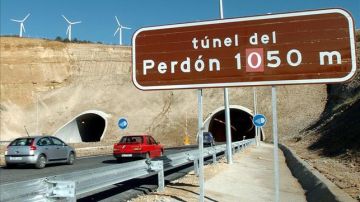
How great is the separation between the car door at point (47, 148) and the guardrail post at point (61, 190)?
14546 mm

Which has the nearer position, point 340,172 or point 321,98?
point 340,172

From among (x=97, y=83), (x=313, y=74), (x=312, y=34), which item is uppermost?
(x=97, y=83)

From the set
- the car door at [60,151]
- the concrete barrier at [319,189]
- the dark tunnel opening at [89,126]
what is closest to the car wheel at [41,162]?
the car door at [60,151]

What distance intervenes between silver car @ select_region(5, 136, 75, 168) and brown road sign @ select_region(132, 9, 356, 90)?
46.9 ft

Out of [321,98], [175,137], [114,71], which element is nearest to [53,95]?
[114,71]

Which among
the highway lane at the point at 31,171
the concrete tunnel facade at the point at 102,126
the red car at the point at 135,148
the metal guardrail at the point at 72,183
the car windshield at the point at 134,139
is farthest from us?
the concrete tunnel facade at the point at 102,126

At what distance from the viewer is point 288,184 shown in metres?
13.5

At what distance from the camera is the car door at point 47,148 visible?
21375 mm

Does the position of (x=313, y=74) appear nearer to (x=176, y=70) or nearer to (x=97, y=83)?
(x=176, y=70)

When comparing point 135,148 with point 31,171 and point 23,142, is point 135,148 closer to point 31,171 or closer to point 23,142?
point 23,142

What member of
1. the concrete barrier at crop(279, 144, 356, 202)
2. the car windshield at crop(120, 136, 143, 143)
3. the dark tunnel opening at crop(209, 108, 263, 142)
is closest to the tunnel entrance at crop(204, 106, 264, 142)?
the dark tunnel opening at crop(209, 108, 263, 142)

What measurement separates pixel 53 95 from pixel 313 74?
72434 millimetres

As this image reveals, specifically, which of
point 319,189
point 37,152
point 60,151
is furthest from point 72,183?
point 60,151

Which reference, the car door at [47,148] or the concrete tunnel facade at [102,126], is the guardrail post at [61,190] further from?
the concrete tunnel facade at [102,126]
